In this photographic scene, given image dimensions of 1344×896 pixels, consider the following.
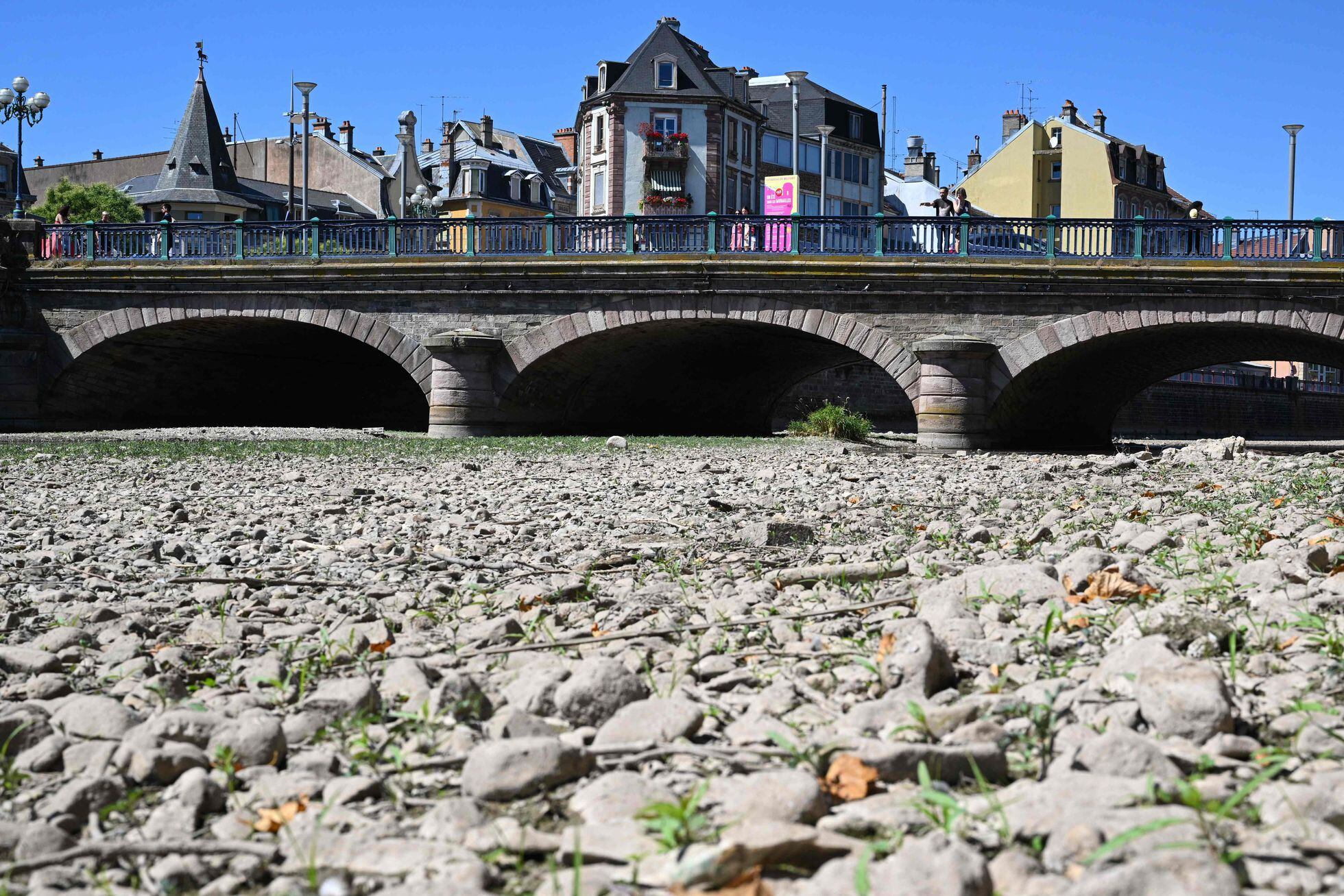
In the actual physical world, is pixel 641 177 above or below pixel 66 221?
above

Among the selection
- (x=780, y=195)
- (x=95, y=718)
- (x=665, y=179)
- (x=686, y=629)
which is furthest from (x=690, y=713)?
(x=665, y=179)

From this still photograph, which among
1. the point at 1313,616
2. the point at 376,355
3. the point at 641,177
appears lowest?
the point at 1313,616

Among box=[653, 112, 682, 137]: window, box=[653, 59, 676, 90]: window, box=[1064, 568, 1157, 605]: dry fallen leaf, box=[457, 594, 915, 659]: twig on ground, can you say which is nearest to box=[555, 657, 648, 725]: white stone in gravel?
box=[457, 594, 915, 659]: twig on ground

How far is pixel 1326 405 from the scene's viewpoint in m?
55.9

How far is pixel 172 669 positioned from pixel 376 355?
25574mm

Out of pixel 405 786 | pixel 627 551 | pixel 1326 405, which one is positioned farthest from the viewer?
pixel 1326 405

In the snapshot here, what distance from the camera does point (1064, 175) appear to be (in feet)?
204

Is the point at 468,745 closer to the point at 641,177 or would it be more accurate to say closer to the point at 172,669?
the point at 172,669

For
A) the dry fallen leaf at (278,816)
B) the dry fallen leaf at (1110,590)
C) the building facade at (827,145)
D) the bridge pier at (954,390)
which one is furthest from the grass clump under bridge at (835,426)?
the building facade at (827,145)

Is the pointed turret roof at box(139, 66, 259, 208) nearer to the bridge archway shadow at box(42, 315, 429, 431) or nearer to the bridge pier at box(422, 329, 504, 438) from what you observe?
the bridge archway shadow at box(42, 315, 429, 431)

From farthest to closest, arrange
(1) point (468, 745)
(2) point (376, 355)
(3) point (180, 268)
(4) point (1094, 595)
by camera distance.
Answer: (2) point (376, 355)
(3) point (180, 268)
(4) point (1094, 595)
(1) point (468, 745)

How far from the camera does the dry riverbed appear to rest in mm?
2307

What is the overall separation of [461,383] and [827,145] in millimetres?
41121

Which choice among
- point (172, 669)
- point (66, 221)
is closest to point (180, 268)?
point (66, 221)
